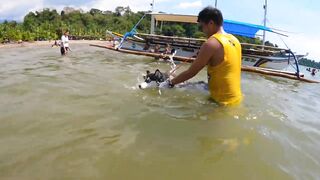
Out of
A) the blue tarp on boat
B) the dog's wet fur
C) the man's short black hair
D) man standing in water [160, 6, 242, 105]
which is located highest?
the blue tarp on boat

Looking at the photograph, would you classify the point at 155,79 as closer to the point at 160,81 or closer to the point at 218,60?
the point at 160,81

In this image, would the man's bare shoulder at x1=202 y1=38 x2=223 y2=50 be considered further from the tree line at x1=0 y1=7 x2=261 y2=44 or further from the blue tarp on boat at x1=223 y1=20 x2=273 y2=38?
the tree line at x1=0 y1=7 x2=261 y2=44

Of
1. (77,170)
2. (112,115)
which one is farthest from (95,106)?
(77,170)

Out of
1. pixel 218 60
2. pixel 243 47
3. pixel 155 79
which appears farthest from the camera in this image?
pixel 243 47

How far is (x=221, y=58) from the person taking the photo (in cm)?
496

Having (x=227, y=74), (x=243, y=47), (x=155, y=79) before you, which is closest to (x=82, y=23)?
(x=243, y=47)

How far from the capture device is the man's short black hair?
15.9 ft

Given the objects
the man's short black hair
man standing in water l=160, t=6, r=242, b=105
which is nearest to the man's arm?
man standing in water l=160, t=6, r=242, b=105

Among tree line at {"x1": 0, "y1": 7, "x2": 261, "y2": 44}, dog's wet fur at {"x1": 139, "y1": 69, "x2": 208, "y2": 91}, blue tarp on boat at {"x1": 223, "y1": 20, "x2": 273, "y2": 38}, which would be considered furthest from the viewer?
tree line at {"x1": 0, "y1": 7, "x2": 261, "y2": 44}

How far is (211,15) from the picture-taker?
4.89m

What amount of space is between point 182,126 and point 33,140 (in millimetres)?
1891

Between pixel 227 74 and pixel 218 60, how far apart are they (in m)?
0.27

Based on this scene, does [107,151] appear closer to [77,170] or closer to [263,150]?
[77,170]

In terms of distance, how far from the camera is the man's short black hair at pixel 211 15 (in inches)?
191
